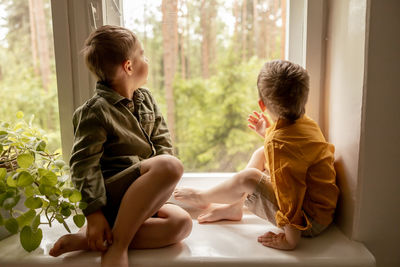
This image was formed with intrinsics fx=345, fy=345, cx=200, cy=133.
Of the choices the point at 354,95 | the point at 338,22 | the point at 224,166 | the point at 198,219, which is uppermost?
the point at 338,22

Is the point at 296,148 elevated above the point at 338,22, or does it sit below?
below

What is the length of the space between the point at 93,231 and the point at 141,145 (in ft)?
0.93

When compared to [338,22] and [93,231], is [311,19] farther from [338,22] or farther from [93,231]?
[93,231]

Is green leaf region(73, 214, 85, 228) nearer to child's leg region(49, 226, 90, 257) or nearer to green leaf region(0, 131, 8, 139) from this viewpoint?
child's leg region(49, 226, 90, 257)

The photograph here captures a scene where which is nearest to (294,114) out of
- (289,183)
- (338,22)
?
(289,183)

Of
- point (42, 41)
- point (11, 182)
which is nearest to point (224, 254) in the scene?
point (11, 182)

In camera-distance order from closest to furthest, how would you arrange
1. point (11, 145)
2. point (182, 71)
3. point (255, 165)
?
point (11, 145), point (255, 165), point (182, 71)

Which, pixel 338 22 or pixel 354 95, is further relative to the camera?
pixel 338 22

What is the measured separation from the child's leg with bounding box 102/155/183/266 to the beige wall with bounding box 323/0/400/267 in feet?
1.65

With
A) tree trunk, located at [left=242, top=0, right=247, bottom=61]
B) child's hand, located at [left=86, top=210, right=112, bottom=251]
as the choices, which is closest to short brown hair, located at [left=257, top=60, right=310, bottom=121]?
tree trunk, located at [left=242, top=0, right=247, bottom=61]

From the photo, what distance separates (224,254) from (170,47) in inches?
29.6

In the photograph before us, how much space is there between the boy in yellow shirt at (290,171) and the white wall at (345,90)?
4cm

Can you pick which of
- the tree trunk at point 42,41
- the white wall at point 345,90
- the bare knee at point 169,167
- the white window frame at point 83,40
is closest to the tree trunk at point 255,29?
the white window frame at point 83,40

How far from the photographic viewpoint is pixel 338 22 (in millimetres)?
1062
